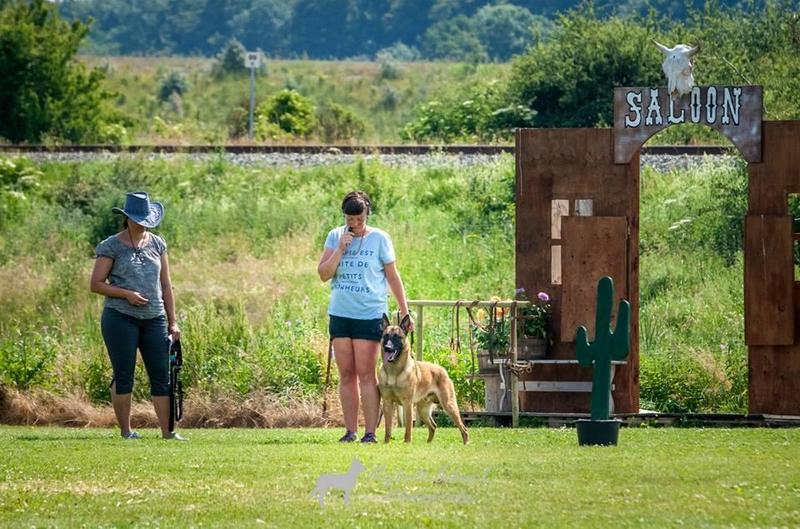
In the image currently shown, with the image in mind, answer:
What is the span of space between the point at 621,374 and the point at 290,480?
6.01 meters

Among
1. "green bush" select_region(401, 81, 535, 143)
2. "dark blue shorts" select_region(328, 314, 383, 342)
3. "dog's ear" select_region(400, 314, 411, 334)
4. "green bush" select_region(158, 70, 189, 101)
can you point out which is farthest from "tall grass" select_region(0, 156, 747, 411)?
"green bush" select_region(158, 70, 189, 101)

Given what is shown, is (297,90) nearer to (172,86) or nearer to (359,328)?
(172,86)

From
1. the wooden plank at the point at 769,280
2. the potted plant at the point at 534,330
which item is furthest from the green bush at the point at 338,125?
the wooden plank at the point at 769,280

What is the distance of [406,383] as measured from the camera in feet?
43.0

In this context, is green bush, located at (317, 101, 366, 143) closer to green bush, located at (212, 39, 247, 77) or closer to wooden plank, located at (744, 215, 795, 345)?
green bush, located at (212, 39, 247, 77)

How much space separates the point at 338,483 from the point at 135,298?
4848 mm

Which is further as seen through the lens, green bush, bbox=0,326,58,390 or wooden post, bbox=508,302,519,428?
green bush, bbox=0,326,58,390

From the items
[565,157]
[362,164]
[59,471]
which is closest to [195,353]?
[565,157]

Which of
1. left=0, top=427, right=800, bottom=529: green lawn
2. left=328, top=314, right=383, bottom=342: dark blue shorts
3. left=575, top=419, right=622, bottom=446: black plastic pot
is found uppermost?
left=328, top=314, right=383, bottom=342: dark blue shorts

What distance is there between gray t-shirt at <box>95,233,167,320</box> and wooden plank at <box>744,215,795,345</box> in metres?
5.39

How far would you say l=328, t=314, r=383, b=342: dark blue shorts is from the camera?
1347cm

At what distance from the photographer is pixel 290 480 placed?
10648mm

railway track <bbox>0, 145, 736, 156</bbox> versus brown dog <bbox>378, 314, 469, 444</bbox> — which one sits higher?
railway track <bbox>0, 145, 736, 156</bbox>

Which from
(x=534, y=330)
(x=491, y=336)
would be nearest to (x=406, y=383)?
(x=491, y=336)
